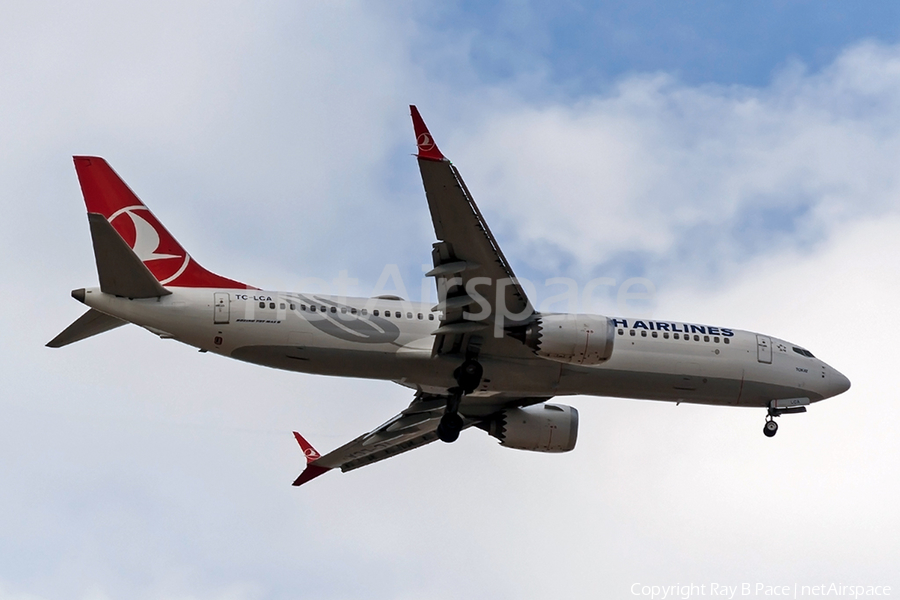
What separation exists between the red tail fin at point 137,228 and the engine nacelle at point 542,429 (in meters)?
8.98

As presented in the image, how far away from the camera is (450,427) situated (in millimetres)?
29531

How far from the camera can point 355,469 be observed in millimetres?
35125

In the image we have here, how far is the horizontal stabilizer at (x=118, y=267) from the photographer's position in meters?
24.0

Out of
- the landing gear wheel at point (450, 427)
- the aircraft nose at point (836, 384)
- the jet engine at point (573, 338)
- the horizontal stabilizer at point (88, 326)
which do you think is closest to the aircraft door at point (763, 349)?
the aircraft nose at point (836, 384)

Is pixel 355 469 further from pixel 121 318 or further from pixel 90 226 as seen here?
pixel 90 226

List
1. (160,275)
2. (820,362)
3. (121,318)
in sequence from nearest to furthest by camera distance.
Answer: (121,318) → (160,275) → (820,362)

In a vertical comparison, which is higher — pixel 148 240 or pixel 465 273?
pixel 148 240

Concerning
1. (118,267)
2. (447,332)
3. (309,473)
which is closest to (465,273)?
(447,332)

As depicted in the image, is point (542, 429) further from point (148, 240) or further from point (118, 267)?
point (118, 267)

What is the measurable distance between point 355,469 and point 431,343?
8.79 metres

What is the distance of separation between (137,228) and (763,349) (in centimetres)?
1740

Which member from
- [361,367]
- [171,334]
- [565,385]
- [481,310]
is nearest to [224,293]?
[171,334]

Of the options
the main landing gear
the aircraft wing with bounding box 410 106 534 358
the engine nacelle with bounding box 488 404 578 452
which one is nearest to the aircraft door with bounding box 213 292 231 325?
the aircraft wing with bounding box 410 106 534 358

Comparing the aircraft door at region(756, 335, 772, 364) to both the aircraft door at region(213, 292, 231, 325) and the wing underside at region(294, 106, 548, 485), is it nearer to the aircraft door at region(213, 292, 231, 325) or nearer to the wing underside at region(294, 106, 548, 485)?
the wing underside at region(294, 106, 548, 485)
